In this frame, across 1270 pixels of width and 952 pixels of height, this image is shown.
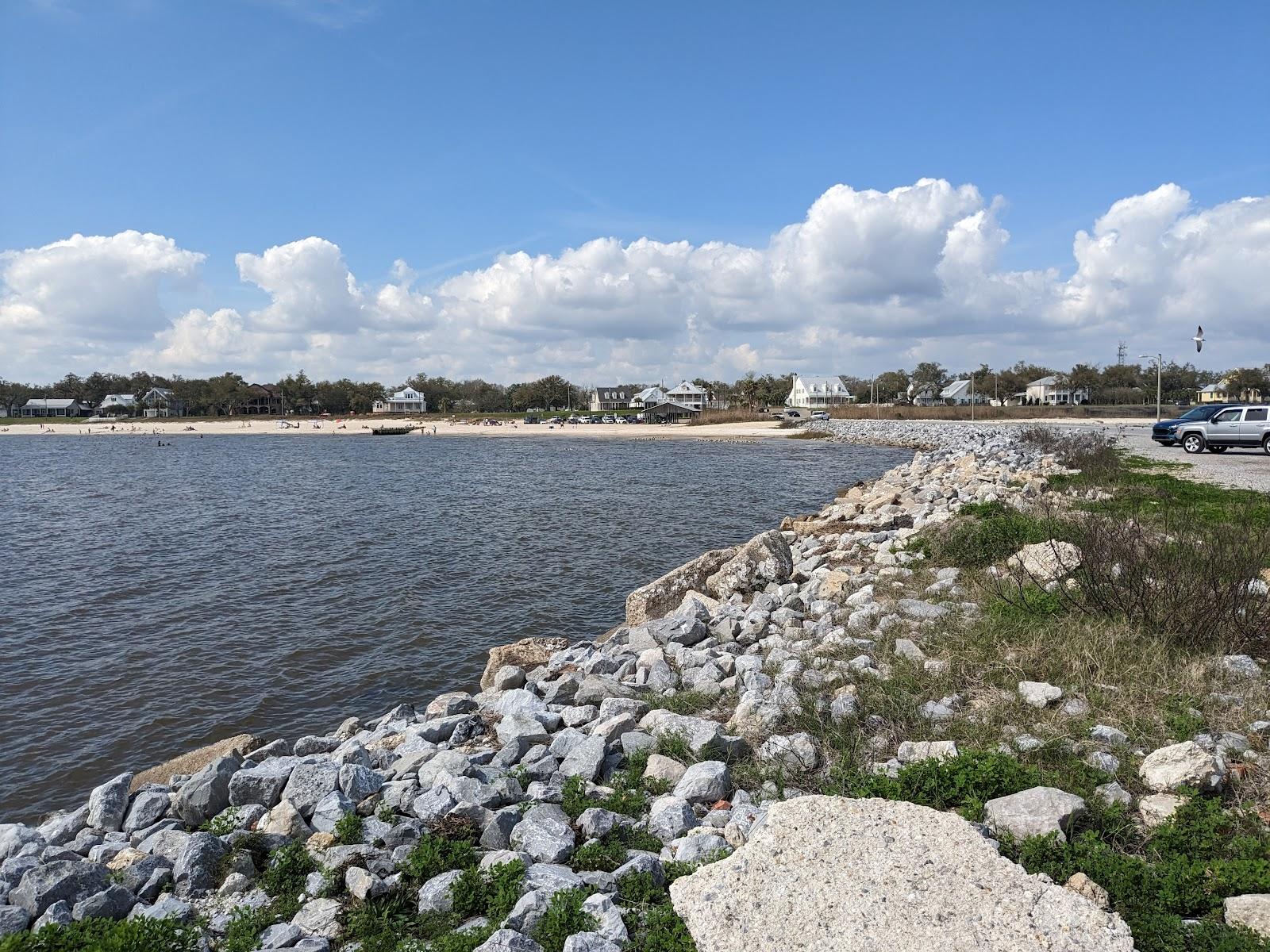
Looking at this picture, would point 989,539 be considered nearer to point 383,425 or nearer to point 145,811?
point 145,811

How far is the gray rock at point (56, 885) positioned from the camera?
14.1 feet

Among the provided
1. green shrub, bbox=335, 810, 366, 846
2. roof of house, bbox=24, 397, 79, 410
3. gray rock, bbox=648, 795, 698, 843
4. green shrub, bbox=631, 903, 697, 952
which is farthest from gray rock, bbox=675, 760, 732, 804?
roof of house, bbox=24, 397, 79, 410

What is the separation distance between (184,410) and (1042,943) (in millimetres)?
180322

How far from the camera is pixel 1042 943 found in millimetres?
3381

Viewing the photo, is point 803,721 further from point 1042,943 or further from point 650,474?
point 650,474

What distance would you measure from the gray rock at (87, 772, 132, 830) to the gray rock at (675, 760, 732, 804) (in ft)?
14.2

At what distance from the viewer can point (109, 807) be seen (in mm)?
5766

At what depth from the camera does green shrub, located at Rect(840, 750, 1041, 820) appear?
4.60m

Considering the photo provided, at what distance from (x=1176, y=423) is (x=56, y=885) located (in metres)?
39.1

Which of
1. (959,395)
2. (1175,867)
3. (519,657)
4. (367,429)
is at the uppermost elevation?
(959,395)

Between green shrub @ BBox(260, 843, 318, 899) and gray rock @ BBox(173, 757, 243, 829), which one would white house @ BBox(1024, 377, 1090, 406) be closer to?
gray rock @ BBox(173, 757, 243, 829)

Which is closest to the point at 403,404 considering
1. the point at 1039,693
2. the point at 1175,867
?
the point at 1039,693

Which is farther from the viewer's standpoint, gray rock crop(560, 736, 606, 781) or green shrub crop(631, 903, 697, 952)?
gray rock crop(560, 736, 606, 781)

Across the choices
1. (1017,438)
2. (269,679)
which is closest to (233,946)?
(269,679)
